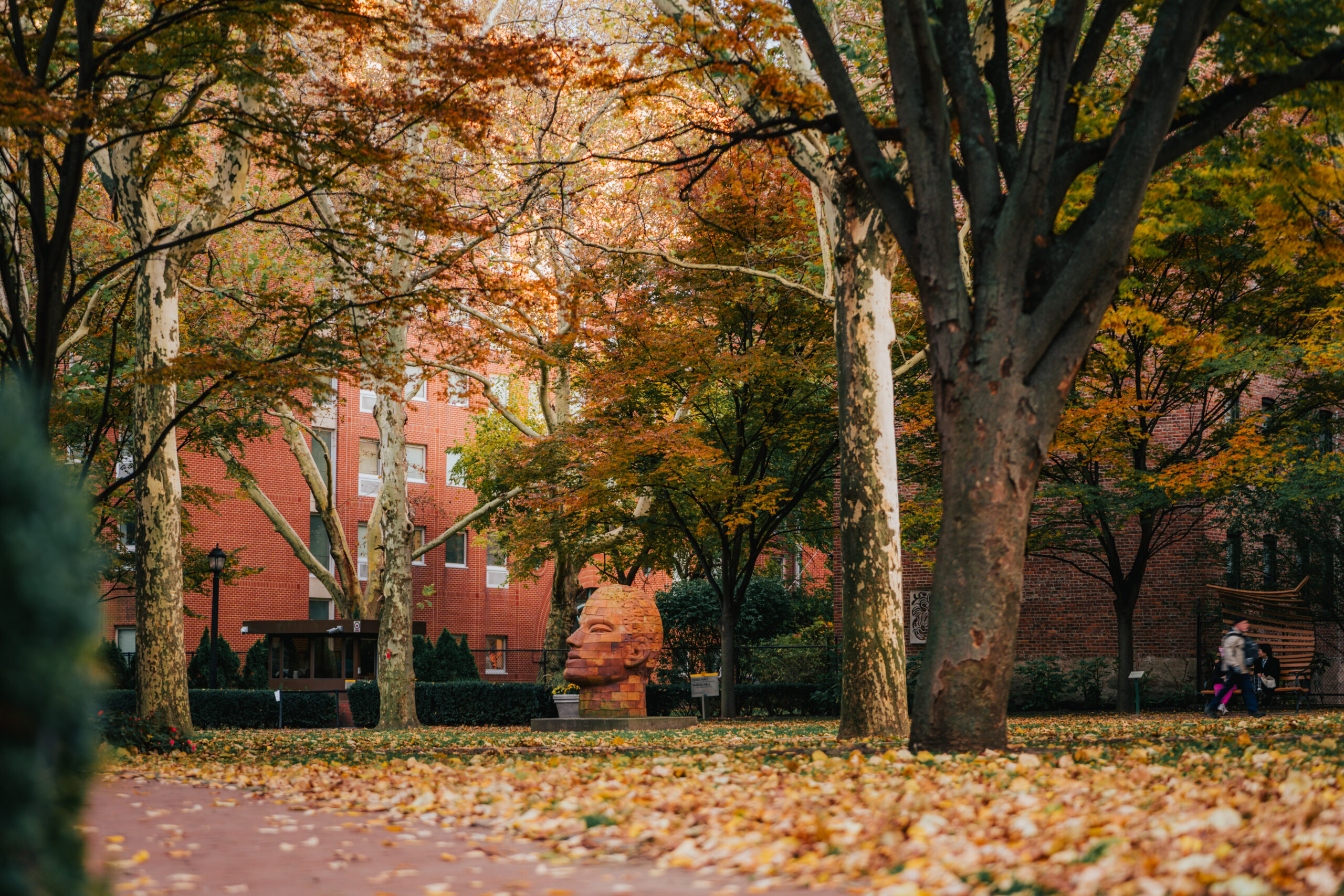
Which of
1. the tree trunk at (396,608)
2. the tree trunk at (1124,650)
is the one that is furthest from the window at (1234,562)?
the tree trunk at (396,608)

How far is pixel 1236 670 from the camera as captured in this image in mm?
16938

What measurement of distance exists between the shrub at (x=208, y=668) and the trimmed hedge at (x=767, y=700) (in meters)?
11.4

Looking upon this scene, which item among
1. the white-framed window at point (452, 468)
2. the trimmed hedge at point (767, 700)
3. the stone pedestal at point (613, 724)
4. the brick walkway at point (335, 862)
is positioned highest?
the white-framed window at point (452, 468)

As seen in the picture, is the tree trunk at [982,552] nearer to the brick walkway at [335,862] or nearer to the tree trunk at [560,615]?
the brick walkway at [335,862]

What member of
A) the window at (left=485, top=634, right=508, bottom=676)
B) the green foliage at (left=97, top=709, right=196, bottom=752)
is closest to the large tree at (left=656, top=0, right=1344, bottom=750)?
the green foliage at (left=97, top=709, right=196, bottom=752)

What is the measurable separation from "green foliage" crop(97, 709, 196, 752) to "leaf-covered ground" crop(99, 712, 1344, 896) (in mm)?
834

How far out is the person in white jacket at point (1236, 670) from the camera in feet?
55.5

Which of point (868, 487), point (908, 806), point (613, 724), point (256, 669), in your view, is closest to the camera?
point (908, 806)

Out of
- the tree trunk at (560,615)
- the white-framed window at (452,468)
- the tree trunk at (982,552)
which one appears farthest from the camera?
the white-framed window at (452,468)

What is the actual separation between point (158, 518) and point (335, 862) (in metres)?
11.2

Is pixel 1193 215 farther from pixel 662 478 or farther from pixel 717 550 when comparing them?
pixel 717 550

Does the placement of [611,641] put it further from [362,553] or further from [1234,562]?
[362,553]

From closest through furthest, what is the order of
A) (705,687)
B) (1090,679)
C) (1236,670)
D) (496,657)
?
(1236,670) < (705,687) < (1090,679) < (496,657)

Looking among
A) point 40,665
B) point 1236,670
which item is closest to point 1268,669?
point 1236,670
